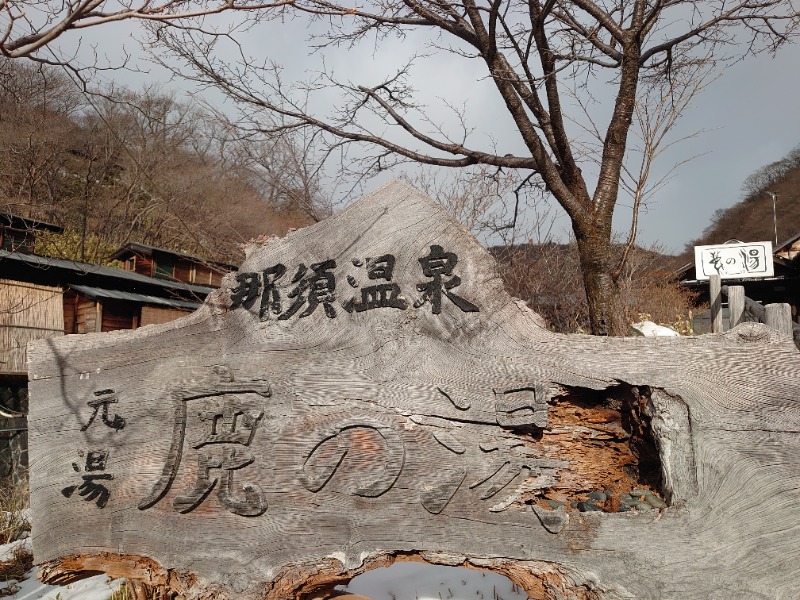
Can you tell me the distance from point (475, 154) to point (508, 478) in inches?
163

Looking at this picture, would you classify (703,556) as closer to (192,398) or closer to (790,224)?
(192,398)

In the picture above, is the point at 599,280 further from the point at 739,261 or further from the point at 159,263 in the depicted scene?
the point at 159,263

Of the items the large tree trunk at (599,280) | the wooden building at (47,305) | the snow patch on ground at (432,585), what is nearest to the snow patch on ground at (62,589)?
the snow patch on ground at (432,585)

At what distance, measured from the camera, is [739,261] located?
5.06m

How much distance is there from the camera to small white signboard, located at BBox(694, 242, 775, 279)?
497 cm

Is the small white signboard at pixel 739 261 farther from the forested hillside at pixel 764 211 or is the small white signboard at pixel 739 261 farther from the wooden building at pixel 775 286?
the forested hillside at pixel 764 211

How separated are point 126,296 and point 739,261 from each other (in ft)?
28.8

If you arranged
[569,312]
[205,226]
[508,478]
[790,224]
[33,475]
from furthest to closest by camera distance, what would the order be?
[790,224]
[205,226]
[569,312]
[33,475]
[508,478]

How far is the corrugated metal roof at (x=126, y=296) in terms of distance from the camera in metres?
8.71

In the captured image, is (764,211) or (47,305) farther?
(764,211)

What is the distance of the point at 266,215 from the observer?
1481 cm

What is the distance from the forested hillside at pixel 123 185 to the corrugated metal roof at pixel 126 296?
4.11 feet

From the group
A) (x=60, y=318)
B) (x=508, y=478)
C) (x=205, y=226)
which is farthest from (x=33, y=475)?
(x=205, y=226)

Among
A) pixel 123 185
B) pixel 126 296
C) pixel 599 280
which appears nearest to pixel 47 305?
pixel 126 296
